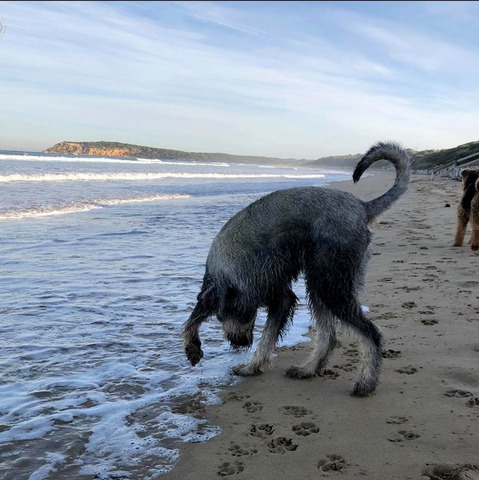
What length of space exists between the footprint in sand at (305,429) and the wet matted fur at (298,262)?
2.14ft

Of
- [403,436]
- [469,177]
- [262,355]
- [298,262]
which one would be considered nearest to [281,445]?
[403,436]

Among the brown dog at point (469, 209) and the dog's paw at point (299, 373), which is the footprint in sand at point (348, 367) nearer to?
the dog's paw at point (299, 373)

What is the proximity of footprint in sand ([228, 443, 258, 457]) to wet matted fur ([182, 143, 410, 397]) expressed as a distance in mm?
1187

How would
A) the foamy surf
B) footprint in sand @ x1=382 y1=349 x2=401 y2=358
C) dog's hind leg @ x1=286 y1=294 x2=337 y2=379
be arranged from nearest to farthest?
1. dog's hind leg @ x1=286 y1=294 x2=337 y2=379
2. footprint in sand @ x1=382 y1=349 x2=401 y2=358
3. the foamy surf

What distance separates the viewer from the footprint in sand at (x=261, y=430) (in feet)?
11.2

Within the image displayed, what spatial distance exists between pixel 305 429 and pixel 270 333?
4.07ft

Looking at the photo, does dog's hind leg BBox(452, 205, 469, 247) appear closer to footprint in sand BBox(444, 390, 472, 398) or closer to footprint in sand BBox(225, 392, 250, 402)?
footprint in sand BBox(444, 390, 472, 398)

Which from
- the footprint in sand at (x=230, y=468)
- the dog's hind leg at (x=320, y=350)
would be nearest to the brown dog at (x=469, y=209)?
the dog's hind leg at (x=320, y=350)

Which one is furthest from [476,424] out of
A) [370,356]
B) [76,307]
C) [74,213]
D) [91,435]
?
[74,213]

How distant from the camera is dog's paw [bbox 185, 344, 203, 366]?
430 cm

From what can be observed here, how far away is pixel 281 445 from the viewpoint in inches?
128

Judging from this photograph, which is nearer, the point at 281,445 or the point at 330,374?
the point at 281,445

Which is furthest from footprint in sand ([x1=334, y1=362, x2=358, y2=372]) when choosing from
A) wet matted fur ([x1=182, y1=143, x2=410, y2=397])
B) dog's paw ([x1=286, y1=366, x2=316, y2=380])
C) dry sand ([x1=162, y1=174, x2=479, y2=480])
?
wet matted fur ([x1=182, y1=143, x2=410, y2=397])

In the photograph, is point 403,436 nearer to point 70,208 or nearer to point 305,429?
point 305,429
